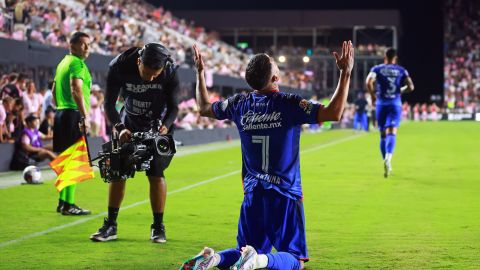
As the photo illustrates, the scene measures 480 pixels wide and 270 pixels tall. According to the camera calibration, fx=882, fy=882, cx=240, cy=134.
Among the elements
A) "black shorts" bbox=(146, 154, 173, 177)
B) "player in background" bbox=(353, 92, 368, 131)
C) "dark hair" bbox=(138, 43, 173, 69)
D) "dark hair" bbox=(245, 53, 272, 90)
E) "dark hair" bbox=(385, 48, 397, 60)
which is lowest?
"player in background" bbox=(353, 92, 368, 131)

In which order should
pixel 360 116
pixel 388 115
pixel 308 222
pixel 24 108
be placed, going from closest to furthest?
pixel 308 222 → pixel 388 115 → pixel 24 108 → pixel 360 116

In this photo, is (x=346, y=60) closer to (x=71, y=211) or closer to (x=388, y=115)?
(x=71, y=211)

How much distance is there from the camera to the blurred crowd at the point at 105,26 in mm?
22539

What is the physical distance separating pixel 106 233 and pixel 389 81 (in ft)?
29.4

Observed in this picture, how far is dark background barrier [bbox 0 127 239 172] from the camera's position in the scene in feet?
56.5

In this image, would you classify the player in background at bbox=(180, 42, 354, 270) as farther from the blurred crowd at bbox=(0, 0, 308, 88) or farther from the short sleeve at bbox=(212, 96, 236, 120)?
the blurred crowd at bbox=(0, 0, 308, 88)

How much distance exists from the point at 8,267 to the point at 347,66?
11.0ft

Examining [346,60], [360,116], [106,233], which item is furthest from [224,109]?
[360,116]

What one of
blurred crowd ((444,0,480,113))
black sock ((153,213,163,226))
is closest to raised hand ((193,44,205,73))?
black sock ((153,213,163,226))

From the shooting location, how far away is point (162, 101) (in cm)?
833

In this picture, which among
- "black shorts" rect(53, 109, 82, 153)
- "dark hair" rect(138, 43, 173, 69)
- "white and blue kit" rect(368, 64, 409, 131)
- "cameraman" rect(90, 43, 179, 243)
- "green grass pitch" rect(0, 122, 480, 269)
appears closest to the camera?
"green grass pitch" rect(0, 122, 480, 269)

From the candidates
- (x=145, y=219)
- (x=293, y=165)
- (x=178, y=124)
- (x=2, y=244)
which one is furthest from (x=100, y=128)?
(x=293, y=165)

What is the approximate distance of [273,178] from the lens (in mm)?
6016

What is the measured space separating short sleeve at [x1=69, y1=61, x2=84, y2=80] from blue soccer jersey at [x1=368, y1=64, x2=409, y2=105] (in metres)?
7.39
